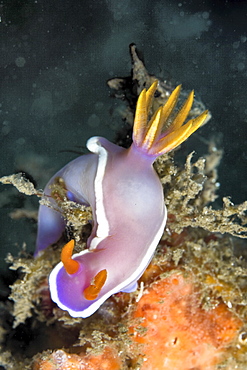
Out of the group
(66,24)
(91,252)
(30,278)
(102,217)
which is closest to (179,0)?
(66,24)

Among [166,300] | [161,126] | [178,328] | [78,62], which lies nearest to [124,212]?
[161,126]

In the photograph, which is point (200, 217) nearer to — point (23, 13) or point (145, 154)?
point (145, 154)

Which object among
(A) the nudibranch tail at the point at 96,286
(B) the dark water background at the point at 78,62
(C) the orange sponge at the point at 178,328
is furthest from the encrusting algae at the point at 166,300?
(A) the nudibranch tail at the point at 96,286

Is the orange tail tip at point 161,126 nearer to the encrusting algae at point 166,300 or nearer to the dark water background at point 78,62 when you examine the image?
the encrusting algae at point 166,300

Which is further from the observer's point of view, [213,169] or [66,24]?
[213,169]

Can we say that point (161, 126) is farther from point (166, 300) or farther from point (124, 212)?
point (166, 300)

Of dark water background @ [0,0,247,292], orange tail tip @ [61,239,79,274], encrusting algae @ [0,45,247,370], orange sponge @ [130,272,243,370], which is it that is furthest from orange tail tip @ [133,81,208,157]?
orange sponge @ [130,272,243,370]

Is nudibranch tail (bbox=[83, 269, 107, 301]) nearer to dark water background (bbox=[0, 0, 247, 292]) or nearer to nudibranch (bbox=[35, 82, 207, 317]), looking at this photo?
nudibranch (bbox=[35, 82, 207, 317])
